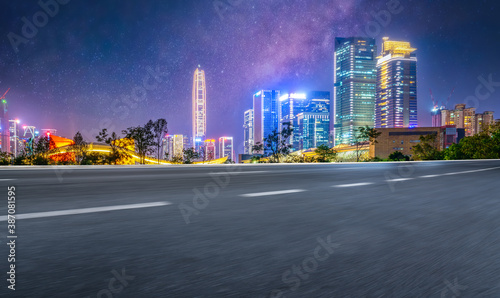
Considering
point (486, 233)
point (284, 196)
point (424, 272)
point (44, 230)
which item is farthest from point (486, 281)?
point (284, 196)

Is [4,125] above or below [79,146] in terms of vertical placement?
above

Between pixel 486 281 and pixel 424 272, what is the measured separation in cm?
24

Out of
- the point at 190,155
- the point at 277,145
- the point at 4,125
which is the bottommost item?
the point at 190,155

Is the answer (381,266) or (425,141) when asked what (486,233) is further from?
(425,141)

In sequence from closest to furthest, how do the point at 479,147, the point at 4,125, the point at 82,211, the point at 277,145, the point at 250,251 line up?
the point at 250,251, the point at 82,211, the point at 277,145, the point at 479,147, the point at 4,125

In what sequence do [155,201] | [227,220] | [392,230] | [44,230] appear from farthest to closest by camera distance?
[155,201]
[227,220]
[392,230]
[44,230]

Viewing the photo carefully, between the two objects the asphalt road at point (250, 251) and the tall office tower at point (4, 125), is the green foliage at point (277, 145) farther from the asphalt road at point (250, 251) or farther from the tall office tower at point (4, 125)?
the tall office tower at point (4, 125)

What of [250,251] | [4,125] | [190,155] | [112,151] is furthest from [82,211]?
[4,125]

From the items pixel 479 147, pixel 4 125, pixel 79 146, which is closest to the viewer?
pixel 79 146

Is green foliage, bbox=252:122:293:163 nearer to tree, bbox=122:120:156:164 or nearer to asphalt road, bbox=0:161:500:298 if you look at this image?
tree, bbox=122:120:156:164

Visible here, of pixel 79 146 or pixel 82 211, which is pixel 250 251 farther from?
pixel 79 146

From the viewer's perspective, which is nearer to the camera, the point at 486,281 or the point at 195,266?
the point at 486,281

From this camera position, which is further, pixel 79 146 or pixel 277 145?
pixel 277 145

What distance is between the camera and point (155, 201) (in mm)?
4016
